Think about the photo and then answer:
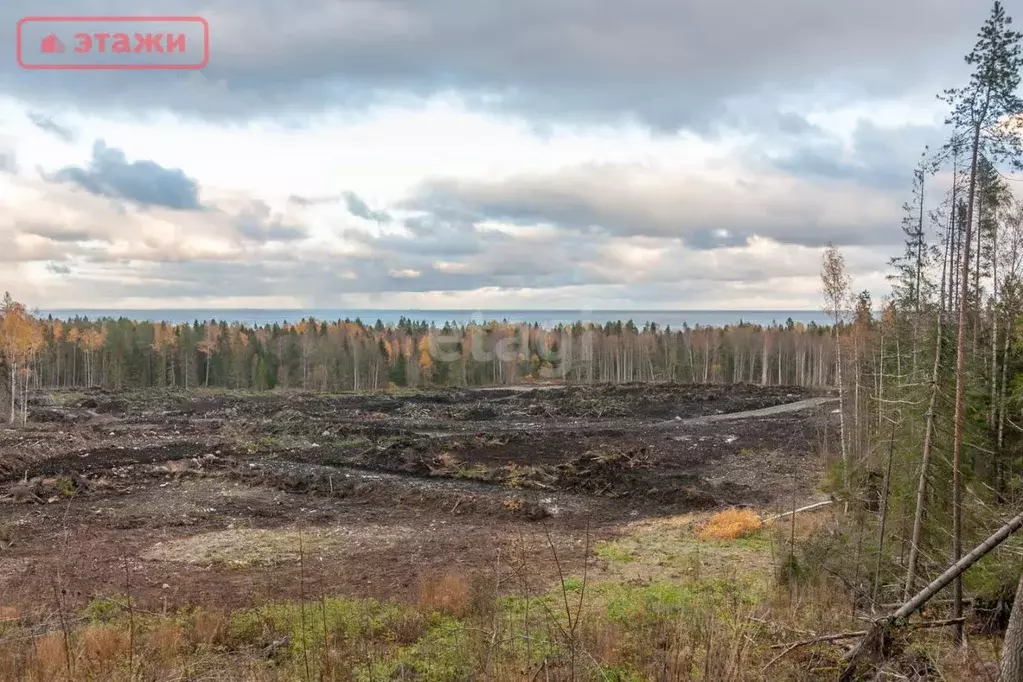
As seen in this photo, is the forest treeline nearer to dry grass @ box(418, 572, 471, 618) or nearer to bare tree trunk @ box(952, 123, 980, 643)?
bare tree trunk @ box(952, 123, 980, 643)

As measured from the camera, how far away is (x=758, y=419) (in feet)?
158

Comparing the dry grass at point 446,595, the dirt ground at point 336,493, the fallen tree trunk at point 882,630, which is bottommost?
the dirt ground at point 336,493

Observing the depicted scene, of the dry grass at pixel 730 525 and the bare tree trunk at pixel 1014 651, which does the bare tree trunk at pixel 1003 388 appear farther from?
the bare tree trunk at pixel 1014 651

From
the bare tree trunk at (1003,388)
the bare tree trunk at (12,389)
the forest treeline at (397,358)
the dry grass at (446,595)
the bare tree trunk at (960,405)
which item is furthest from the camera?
the forest treeline at (397,358)

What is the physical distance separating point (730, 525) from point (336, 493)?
44.9 feet

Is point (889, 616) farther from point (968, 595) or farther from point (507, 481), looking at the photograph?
point (507, 481)

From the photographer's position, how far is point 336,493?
24.8m

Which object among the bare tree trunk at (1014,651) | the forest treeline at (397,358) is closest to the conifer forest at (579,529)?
the bare tree trunk at (1014,651)

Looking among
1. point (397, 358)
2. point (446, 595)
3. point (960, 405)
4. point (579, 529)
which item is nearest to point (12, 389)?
point (579, 529)

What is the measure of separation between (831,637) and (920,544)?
18.9 feet

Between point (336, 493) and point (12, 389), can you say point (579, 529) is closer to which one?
point (336, 493)

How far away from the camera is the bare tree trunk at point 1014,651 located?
6.48 m

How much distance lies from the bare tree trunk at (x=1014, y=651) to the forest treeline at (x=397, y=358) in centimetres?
7600

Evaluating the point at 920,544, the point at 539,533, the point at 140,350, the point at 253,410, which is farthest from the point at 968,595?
the point at 140,350
